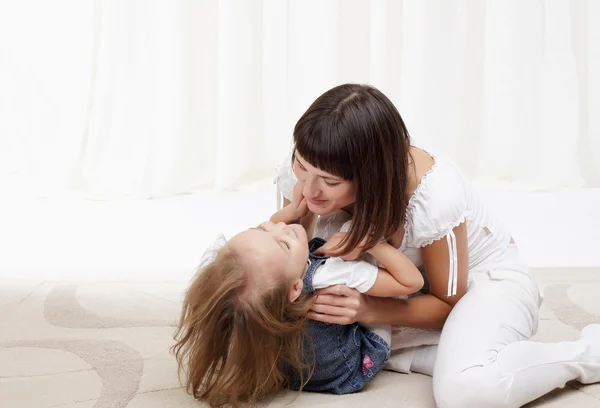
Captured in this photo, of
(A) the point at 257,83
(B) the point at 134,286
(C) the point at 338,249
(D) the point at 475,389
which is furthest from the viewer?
(A) the point at 257,83

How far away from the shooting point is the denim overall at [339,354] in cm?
146

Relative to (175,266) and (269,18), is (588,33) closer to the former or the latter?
(269,18)

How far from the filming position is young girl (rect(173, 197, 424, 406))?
135cm

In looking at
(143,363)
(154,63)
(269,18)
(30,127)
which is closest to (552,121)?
(269,18)

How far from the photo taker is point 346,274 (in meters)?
1.46

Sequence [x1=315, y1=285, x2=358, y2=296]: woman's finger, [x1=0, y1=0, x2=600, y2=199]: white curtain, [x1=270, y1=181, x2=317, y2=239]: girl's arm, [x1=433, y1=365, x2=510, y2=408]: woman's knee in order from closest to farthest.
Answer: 1. [x1=433, y1=365, x2=510, y2=408]: woman's knee
2. [x1=315, y1=285, x2=358, y2=296]: woman's finger
3. [x1=270, y1=181, x2=317, y2=239]: girl's arm
4. [x1=0, y1=0, x2=600, y2=199]: white curtain

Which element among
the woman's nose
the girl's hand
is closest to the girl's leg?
the girl's hand

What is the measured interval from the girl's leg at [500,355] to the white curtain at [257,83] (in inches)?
84.1

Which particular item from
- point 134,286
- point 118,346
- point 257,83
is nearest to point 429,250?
point 118,346

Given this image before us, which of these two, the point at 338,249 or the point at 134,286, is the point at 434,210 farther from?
the point at 134,286

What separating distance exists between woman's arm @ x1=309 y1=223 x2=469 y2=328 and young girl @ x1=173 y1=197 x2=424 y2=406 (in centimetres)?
3

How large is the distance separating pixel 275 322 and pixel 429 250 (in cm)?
33

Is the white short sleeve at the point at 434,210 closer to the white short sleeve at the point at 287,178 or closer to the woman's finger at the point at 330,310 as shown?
the woman's finger at the point at 330,310

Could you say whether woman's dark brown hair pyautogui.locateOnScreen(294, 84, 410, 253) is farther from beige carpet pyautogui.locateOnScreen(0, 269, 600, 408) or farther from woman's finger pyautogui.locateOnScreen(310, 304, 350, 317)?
beige carpet pyautogui.locateOnScreen(0, 269, 600, 408)
